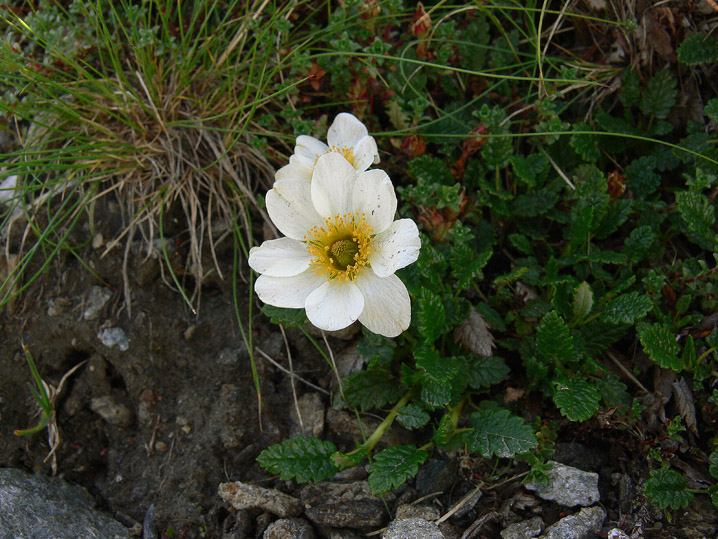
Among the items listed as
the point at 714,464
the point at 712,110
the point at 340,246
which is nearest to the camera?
the point at 714,464

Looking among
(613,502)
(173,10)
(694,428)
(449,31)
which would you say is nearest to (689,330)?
(694,428)

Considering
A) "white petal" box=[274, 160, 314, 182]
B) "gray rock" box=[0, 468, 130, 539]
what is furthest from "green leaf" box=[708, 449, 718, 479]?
"gray rock" box=[0, 468, 130, 539]

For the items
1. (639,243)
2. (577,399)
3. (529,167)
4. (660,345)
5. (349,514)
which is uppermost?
(529,167)

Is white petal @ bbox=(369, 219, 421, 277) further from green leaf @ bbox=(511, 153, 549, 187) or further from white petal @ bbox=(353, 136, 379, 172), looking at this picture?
green leaf @ bbox=(511, 153, 549, 187)

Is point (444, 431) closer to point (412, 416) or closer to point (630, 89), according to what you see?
point (412, 416)

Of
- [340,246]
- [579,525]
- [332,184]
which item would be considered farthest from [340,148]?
[579,525]

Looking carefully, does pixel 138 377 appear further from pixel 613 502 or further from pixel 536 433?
pixel 613 502
